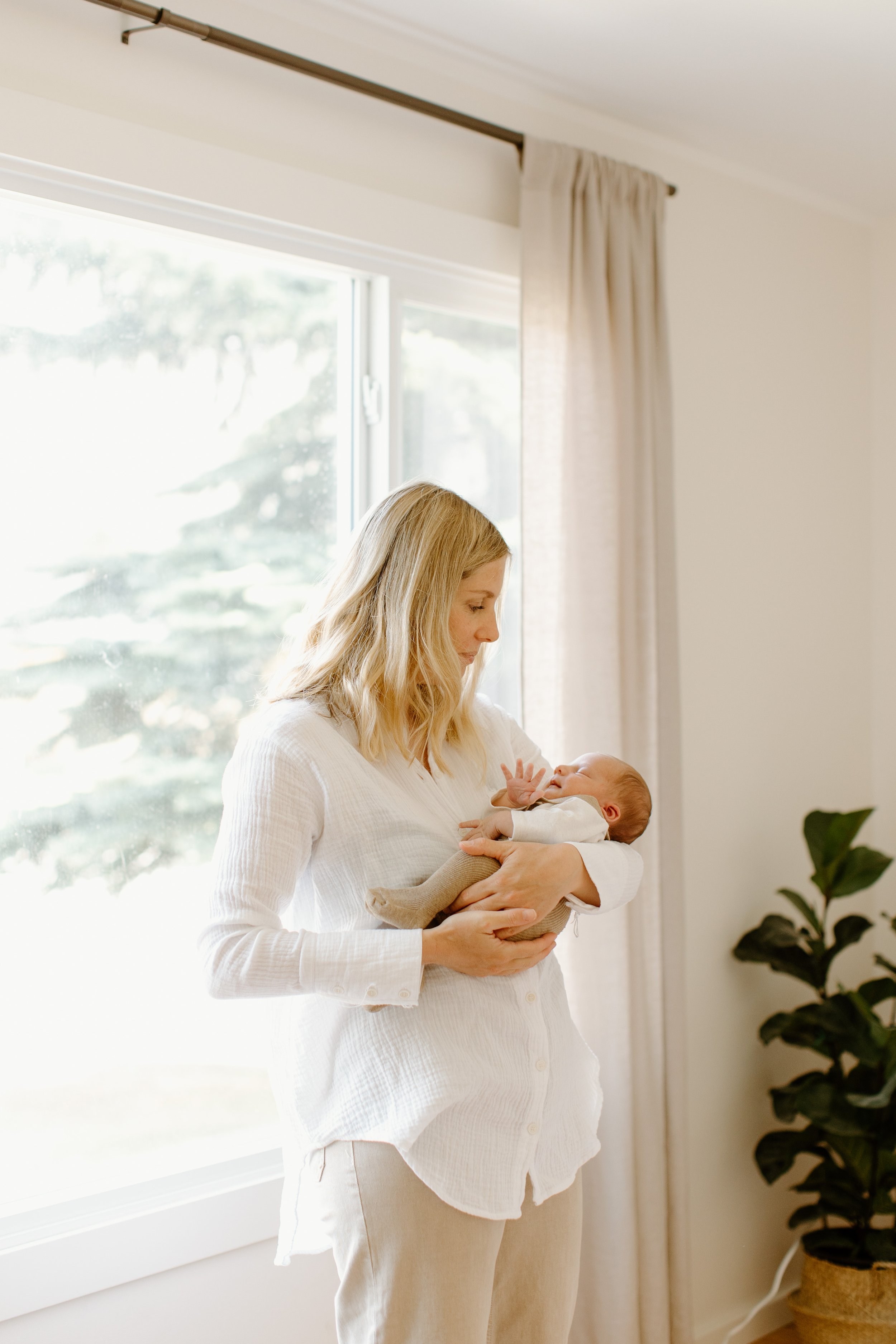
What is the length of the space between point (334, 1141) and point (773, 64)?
220 centimetres

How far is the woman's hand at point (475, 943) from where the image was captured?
4.12ft

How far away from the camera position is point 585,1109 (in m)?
1.46

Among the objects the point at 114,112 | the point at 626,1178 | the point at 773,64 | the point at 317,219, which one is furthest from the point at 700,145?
the point at 626,1178

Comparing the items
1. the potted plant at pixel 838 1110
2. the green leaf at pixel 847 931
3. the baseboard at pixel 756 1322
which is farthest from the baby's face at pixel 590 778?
the baseboard at pixel 756 1322

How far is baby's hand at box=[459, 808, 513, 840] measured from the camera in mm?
1398

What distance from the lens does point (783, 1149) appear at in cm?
253

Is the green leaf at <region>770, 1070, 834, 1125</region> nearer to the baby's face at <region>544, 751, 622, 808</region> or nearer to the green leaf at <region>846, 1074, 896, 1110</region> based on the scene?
the green leaf at <region>846, 1074, 896, 1110</region>

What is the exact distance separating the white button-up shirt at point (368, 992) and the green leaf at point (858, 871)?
4.33 ft

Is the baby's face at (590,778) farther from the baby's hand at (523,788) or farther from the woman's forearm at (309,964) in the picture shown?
the woman's forearm at (309,964)

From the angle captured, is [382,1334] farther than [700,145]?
No

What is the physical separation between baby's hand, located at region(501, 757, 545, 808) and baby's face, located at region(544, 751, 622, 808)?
0.05m

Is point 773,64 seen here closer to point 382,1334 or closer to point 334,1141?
point 334,1141

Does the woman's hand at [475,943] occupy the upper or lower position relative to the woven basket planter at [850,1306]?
upper

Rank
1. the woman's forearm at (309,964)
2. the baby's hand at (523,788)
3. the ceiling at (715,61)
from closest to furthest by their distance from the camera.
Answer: the woman's forearm at (309,964), the baby's hand at (523,788), the ceiling at (715,61)
